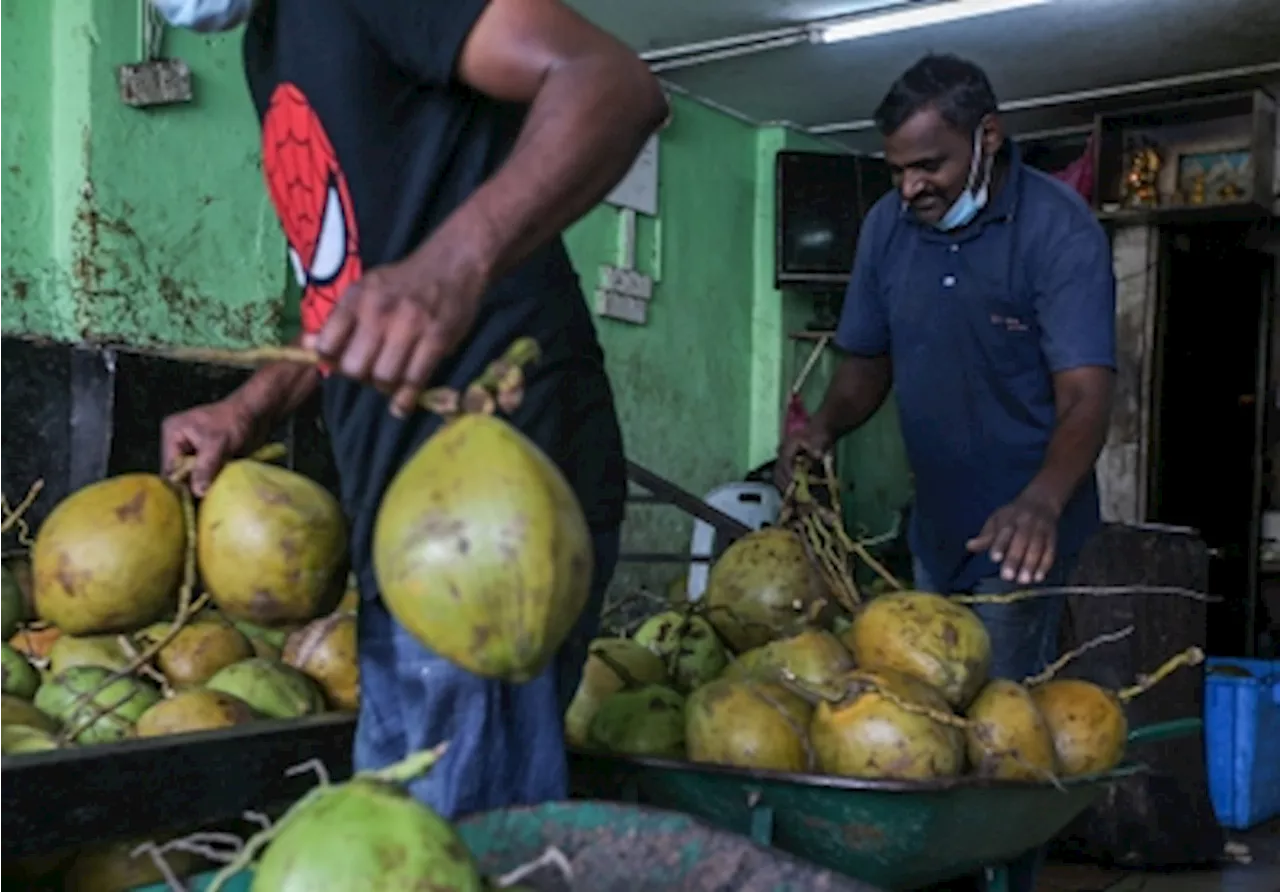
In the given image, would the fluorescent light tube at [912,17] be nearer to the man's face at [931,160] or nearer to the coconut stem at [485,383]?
the man's face at [931,160]

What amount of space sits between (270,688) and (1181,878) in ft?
11.2

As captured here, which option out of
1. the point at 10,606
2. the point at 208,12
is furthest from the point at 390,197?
the point at 10,606

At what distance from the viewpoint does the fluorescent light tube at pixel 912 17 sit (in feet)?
18.9

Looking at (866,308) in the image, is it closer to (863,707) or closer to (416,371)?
(863,707)

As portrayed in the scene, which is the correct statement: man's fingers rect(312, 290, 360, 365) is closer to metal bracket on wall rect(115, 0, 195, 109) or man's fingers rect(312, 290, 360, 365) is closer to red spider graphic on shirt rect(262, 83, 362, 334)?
red spider graphic on shirt rect(262, 83, 362, 334)

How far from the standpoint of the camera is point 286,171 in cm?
156

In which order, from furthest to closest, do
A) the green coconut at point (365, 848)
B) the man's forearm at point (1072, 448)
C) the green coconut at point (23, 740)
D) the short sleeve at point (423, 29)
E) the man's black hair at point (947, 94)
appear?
1. the man's black hair at point (947, 94)
2. the man's forearm at point (1072, 448)
3. the green coconut at point (23, 740)
4. the short sleeve at point (423, 29)
5. the green coconut at point (365, 848)

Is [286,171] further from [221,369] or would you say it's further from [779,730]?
[221,369]

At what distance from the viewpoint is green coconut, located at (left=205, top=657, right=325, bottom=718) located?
2006mm

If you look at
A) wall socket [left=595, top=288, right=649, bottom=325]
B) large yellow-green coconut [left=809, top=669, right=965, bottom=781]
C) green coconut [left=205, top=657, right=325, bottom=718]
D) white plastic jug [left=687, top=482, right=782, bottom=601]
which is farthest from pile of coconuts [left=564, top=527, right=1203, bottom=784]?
wall socket [left=595, top=288, right=649, bottom=325]

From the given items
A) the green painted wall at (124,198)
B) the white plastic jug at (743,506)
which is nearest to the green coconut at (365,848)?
the green painted wall at (124,198)

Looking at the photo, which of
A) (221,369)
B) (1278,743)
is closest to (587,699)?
(221,369)

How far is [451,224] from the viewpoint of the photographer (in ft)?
3.81

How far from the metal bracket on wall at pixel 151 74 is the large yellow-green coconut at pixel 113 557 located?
307cm
